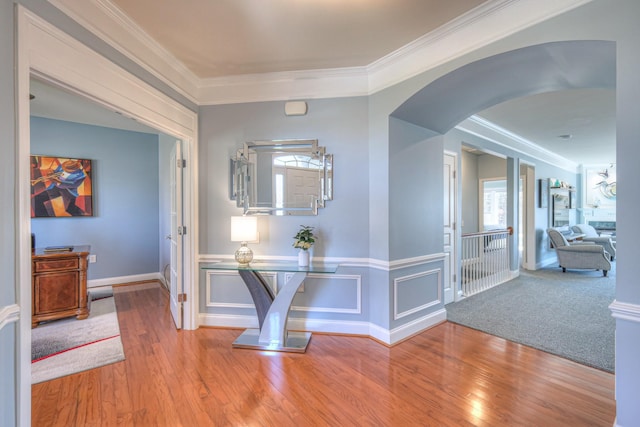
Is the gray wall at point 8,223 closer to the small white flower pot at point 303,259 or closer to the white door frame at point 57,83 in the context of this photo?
the white door frame at point 57,83

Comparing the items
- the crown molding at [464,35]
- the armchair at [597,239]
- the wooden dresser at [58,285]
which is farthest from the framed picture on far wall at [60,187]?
the armchair at [597,239]

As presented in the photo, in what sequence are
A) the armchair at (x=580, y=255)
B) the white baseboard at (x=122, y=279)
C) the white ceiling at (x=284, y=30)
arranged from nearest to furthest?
1. the white ceiling at (x=284, y=30)
2. the white baseboard at (x=122, y=279)
3. the armchair at (x=580, y=255)

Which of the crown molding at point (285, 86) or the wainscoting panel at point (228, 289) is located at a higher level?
the crown molding at point (285, 86)

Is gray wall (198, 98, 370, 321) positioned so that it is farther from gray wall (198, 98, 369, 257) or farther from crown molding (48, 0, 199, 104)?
crown molding (48, 0, 199, 104)

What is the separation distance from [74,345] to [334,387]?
7.91ft

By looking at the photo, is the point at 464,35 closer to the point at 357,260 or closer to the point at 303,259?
the point at 357,260

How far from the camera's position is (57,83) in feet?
5.37

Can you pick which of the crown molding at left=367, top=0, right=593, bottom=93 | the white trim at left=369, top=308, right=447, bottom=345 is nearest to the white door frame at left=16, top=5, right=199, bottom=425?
the crown molding at left=367, top=0, right=593, bottom=93

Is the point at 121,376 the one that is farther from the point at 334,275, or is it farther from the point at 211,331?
the point at 334,275

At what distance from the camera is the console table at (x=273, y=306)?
2.52 metres

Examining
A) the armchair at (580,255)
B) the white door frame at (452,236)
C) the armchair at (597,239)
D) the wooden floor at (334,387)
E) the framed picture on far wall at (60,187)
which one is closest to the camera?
the wooden floor at (334,387)

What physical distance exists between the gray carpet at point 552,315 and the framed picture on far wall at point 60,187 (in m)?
5.30

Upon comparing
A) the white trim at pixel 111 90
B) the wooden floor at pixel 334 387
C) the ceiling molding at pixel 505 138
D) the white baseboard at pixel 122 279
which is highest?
the ceiling molding at pixel 505 138

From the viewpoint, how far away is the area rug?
7.36 ft
